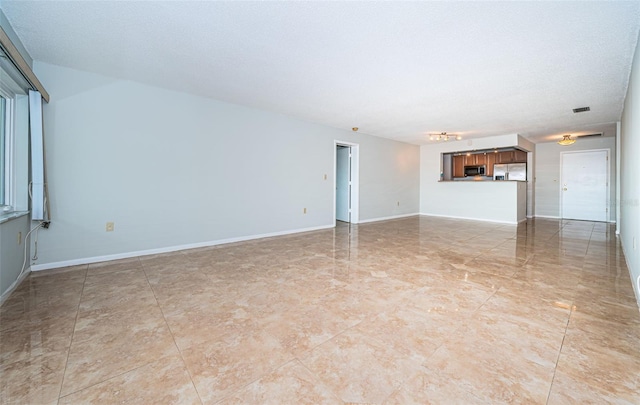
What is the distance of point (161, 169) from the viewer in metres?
3.72

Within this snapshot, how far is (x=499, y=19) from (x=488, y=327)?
235cm

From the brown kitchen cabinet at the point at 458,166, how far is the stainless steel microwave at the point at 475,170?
0.16 meters

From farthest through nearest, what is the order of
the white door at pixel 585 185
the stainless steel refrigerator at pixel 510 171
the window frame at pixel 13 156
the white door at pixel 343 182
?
the stainless steel refrigerator at pixel 510 171 → the white door at pixel 585 185 → the white door at pixel 343 182 → the window frame at pixel 13 156

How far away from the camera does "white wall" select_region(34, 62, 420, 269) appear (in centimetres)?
311

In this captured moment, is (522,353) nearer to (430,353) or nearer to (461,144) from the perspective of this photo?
(430,353)

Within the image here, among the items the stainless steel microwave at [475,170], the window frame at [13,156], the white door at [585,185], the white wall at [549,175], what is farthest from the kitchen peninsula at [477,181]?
the window frame at [13,156]

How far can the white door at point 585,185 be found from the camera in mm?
6996

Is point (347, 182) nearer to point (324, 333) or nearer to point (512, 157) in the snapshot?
point (324, 333)

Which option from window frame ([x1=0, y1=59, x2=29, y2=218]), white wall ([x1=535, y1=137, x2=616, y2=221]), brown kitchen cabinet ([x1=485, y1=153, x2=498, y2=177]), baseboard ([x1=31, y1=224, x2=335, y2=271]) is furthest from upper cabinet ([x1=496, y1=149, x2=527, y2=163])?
window frame ([x1=0, y1=59, x2=29, y2=218])

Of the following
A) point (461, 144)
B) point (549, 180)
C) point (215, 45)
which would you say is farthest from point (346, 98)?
point (549, 180)

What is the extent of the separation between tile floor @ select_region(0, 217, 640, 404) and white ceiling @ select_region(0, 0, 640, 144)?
Answer: 2.28m

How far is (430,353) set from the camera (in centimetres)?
152

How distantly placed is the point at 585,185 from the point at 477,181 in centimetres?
291

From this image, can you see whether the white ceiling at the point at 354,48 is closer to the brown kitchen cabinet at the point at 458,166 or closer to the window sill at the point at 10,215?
the window sill at the point at 10,215
